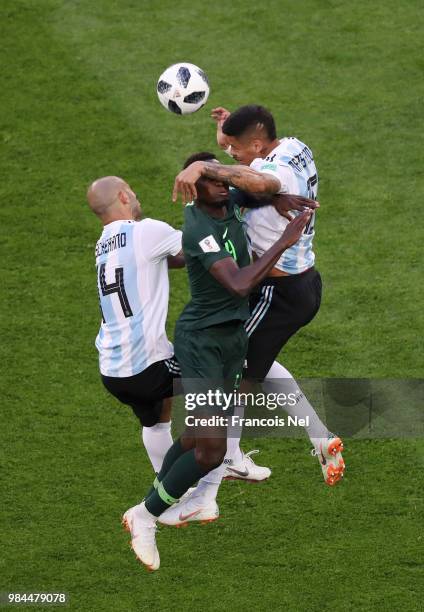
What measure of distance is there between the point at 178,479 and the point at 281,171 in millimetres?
2176

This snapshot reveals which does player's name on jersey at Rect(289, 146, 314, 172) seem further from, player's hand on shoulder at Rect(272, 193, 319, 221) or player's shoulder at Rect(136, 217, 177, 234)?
player's shoulder at Rect(136, 217, 177, 234)

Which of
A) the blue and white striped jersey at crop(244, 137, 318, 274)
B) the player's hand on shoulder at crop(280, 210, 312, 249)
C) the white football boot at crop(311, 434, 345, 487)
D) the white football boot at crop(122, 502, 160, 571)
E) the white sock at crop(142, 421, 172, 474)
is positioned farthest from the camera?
the white football boot at crop(311, 434, 345, 487)

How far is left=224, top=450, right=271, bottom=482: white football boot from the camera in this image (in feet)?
32.5

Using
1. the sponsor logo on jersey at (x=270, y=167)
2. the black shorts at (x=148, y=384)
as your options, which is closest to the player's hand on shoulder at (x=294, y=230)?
the sponsor logo on jersey at (x=270, y=167)

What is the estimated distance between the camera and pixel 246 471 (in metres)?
9.99

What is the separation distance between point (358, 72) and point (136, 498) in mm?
7138

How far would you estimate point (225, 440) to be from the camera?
350 inches

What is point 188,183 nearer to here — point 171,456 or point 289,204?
point 289,204

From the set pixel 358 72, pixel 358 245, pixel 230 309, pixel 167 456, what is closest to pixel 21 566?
pixel 167 456

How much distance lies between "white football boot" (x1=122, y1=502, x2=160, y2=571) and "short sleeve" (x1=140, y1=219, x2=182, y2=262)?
70.2 inches

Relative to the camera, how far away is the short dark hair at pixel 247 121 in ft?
30.1

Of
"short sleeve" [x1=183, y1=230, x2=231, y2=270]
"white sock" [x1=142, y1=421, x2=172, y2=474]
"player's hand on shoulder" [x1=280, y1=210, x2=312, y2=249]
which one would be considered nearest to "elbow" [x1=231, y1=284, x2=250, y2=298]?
"short sleeve" [x1=183, y1=230, x2=231, y2=270]

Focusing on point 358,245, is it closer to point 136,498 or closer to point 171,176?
point 171,176

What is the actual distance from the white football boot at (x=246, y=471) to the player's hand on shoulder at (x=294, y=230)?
2.11 meters
